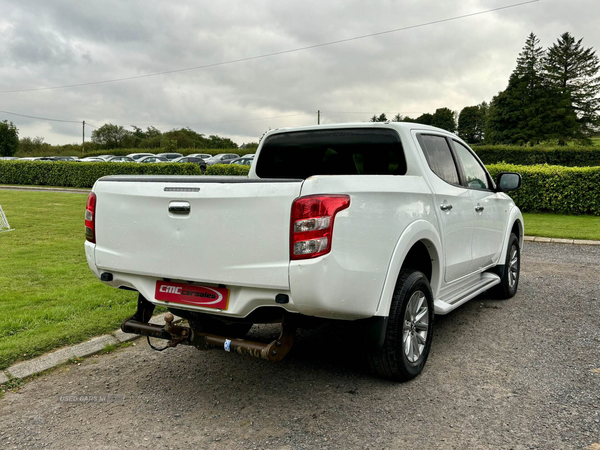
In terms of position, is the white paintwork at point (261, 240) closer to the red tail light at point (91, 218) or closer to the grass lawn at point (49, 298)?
the red tail light at point (91, 218)

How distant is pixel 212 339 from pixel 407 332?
1.39 meters

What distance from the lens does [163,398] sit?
3.51 metres

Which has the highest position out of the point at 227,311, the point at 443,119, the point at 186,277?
the point at 443,119

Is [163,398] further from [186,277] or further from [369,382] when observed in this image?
[369,382]

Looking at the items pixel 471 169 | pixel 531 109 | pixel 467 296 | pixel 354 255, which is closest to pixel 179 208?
pixel 354 255

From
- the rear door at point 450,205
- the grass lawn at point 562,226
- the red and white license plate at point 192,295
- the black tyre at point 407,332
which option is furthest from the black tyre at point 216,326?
the grass lawn at point 562,226

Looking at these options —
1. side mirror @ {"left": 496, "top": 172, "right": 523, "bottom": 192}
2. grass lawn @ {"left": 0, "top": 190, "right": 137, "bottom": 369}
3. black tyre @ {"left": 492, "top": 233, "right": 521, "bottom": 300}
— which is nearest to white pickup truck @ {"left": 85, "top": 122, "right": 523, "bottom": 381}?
grass lawn @ {"left": 0, "top": 190, "right": 137, "bottom": 369}

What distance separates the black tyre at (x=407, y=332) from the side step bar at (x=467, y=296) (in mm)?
184

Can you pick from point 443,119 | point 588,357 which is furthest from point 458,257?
point 443,119

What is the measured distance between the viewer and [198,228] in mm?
3094

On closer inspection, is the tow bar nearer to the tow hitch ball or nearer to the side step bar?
the tow hitch ball

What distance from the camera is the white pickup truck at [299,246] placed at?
9.50 ft

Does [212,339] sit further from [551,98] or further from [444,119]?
[444,119]

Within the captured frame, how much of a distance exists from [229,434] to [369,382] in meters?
1.18
